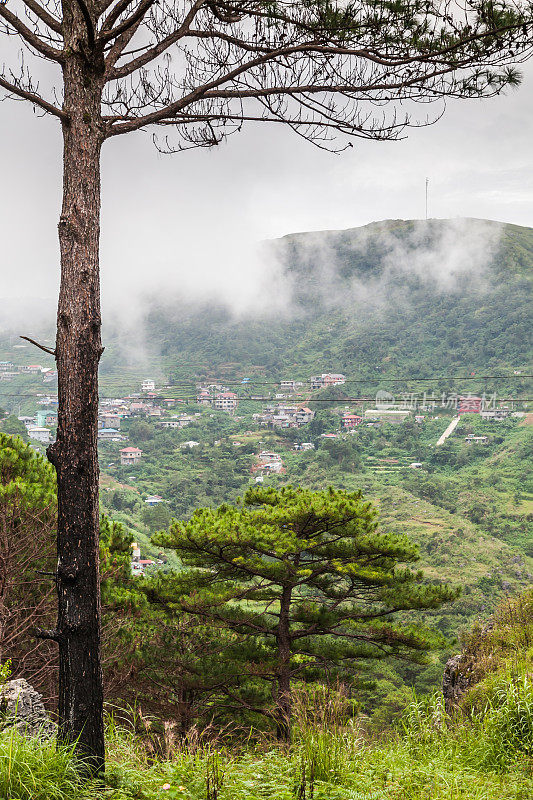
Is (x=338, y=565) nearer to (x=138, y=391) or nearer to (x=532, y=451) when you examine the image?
(x=532, y=451)

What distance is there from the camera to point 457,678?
187 inches

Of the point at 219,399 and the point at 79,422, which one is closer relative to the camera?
the point at 79,422

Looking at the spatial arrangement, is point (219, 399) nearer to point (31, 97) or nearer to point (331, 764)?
point (31, 97)

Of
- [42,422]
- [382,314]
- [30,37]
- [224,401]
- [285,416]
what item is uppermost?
[382,314]

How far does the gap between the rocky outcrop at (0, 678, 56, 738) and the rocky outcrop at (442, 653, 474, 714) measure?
2.90m

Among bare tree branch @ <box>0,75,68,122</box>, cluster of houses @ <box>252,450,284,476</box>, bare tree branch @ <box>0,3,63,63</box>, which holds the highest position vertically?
bare tree branch @ <box>0,3,63,63</box>

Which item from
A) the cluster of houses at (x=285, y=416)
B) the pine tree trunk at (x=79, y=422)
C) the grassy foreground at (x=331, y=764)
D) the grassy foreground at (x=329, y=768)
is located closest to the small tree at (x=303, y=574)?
the grassy foreground at (x=331, y=764)

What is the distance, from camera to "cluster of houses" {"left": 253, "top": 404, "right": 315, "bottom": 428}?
198ft

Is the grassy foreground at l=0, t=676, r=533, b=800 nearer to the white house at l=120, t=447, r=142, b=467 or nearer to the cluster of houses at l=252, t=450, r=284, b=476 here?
the cluster of houses at l=252, t=450, r=284, b=476

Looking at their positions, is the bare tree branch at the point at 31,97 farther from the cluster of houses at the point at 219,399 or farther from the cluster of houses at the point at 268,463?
the cluster of houses at the point at 219,399

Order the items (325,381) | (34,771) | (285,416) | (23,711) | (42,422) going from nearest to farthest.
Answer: (34,771)
(23,711)
(42,422)
(285,416)
(325,381)

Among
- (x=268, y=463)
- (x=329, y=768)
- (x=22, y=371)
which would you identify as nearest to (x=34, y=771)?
(x=329, y=768)

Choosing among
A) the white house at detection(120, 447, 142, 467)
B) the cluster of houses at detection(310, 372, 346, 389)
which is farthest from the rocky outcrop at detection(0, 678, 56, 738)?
the cluster of houses at detection(310, 372, 346, 389)

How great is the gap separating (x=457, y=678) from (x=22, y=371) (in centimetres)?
6415
